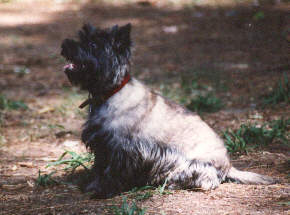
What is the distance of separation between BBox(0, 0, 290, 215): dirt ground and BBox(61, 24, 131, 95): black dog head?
110cm

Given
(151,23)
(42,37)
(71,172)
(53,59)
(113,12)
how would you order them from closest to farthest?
(71,172)
(53,59)
(42,37)
(151,23)
(113,12)

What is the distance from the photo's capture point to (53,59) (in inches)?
354

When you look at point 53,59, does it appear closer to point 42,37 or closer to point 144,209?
point 42,37

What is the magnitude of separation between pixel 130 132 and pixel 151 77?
4200 millimetres

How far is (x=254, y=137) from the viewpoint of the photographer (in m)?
4.84

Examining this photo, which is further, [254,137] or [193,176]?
[254,137]

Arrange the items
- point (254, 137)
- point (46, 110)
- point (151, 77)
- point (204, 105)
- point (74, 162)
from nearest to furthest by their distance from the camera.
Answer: point (74, 162) < point (254, 137) < point (204, 105) < point (46, 110) < point (151, 77)

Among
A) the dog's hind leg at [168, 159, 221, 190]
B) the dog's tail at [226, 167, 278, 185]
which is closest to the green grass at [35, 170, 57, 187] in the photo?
the dog's hind leg at [168, 159, 221, 190]

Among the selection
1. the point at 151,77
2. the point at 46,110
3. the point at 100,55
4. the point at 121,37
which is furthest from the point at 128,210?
the point at 151,77

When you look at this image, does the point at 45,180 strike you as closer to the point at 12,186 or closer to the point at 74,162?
the point at 12,186

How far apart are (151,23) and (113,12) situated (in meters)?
1.47

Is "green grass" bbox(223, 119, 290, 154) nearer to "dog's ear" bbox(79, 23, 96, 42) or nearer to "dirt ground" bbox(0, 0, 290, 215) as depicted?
"dirt ground" bbox(0, 0, 290, 215)

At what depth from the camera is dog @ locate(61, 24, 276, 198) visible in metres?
3.63

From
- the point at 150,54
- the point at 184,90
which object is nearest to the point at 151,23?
the point at 150,54
